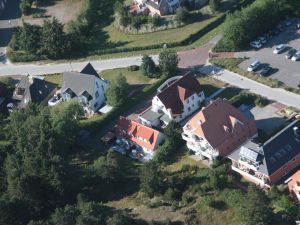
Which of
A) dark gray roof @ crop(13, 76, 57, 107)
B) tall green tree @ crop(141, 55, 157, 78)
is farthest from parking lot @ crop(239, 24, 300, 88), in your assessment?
dark gray roof @ crop(13, 76, 57, 107)

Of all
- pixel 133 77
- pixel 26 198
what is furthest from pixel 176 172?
pixel 133 77

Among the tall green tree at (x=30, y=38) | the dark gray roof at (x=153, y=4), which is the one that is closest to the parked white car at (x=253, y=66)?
the dark gray roof at (x=153, y=4)

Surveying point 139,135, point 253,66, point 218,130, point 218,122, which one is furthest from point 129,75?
point 218,130

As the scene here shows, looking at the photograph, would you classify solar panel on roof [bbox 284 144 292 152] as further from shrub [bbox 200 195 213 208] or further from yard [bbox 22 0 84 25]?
yard [bbox 22 0 84 25]

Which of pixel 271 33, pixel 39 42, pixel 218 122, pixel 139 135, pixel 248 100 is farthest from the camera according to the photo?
pixel 39 42

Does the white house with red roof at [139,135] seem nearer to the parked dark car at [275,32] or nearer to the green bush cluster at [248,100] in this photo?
the green bush cluster at [248,100]

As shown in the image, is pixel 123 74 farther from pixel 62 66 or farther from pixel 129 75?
pixel 62 66

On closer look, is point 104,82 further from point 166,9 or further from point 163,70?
point 166,9
